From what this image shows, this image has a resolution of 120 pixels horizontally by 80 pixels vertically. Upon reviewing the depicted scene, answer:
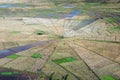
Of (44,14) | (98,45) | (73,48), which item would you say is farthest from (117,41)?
(44,14)

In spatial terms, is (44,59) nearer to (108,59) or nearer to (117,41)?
(108,59)

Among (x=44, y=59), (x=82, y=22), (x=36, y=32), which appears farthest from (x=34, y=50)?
(x=82, y=22)

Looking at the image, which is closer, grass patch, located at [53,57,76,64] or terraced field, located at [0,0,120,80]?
terraced field, located at [0,0,120,80]

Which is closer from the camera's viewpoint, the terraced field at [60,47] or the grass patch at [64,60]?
the terraced field at [60,47]

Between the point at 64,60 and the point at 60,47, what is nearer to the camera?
the point at 64,60

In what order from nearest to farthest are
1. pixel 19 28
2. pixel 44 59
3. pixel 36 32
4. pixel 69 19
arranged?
pixel 44 59 < pixel 36 32 < pixel 19 28 < pixel 69 19

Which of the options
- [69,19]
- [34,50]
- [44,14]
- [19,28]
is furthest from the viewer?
[44,14]

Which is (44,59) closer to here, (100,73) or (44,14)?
(100,73)

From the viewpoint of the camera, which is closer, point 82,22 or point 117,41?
point 117,41

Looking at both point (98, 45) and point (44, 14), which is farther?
point (44, 14)
